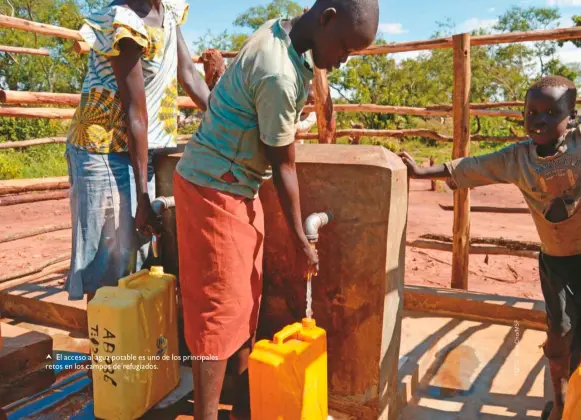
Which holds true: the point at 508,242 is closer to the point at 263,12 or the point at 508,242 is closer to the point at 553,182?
the point at 553,182

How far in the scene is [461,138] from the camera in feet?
12.2

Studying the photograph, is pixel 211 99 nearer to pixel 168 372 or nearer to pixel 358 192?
pixel 358 192

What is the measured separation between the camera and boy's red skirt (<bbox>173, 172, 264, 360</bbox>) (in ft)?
5.71

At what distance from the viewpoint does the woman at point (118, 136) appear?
6.50 ft

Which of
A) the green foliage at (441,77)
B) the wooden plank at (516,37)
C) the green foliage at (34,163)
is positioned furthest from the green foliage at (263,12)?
the wooden plank at (516,37)

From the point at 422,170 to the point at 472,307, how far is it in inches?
63.1

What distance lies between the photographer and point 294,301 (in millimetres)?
2211

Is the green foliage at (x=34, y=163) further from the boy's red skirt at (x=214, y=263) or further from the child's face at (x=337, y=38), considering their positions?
the child's face at (x=337, y=38)

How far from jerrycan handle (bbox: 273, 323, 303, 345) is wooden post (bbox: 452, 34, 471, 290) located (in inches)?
86.3

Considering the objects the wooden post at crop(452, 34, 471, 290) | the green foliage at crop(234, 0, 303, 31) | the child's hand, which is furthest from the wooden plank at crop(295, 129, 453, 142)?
the green foliage at crop(234, 0, 303, 31)

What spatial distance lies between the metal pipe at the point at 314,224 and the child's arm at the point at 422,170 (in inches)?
19.0

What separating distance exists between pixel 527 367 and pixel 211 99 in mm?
2234

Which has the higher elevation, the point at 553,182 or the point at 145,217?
the point at 553,182

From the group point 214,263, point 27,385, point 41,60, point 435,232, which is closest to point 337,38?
point 214,263
